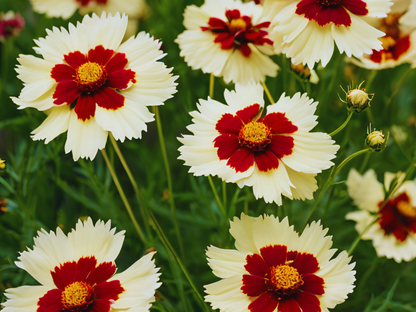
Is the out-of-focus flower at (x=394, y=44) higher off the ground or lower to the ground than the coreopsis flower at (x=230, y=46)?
lower

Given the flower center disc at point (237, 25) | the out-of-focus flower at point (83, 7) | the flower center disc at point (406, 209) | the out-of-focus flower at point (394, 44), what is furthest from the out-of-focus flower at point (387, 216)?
the out-of-focus flower at point (83, 7)

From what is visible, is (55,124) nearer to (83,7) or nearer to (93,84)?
(93,84)

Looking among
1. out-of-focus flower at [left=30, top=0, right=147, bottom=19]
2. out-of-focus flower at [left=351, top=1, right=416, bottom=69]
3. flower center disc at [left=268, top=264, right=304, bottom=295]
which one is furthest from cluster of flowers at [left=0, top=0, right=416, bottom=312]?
out-of-focus flower at [left=30, top=0, right=147, bottom=19]

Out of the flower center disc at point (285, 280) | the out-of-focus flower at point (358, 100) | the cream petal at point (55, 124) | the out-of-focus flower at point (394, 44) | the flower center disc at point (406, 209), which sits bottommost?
the flower center disc at point (406, 209)

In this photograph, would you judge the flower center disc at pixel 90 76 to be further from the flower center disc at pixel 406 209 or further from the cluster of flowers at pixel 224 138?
the flower center disc at pixel 406 209

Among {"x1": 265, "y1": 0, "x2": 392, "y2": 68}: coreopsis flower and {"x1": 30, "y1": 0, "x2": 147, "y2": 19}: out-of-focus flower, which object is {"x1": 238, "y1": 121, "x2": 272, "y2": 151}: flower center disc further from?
{"x1": 30, "y1": 0, "x2": 147, "y2": 19}: out-of-focus flower

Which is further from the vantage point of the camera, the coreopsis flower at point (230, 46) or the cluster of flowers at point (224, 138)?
the coreopsis flower at point (230, 46)

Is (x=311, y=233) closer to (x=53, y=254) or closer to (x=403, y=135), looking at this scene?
(x=53, y=254)
